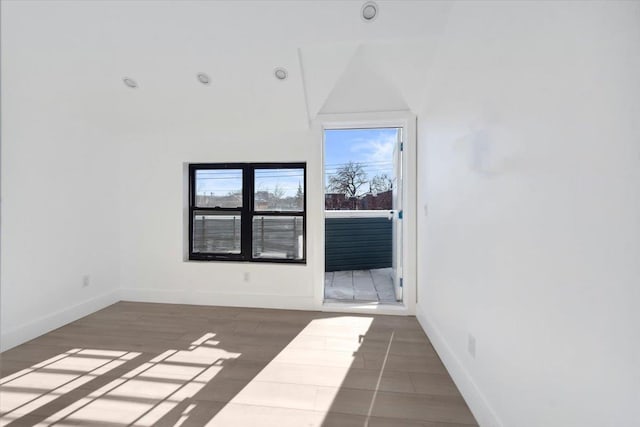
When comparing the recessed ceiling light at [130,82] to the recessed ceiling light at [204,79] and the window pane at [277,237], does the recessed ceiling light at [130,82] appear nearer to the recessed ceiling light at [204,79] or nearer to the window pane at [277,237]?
A: the recessed ceiling light at [204,79]

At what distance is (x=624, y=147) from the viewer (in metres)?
0.70

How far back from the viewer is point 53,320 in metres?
2.48

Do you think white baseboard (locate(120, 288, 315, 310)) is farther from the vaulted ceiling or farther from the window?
the vaulted ceiling

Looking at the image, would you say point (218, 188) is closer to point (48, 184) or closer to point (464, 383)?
point (48, 184)

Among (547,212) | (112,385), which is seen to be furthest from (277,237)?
(547,212)

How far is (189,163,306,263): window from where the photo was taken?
3.20 meters

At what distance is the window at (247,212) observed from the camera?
3.20 m

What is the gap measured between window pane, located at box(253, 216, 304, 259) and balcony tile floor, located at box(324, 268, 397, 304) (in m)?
0.76

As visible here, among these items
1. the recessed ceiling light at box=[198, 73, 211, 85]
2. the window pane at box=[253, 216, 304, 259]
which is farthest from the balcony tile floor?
the recessed ceiling light at box=[198, 73, 211, 85]

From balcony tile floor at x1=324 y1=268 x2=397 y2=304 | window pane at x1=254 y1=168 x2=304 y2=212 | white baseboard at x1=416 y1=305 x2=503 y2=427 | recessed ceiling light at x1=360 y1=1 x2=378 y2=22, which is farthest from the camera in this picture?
balcony tile floor at x1=324 y1=268 x2=397 y2=304

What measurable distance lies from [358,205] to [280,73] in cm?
285

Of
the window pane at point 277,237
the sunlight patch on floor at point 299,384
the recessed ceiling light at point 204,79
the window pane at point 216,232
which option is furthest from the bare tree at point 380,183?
the recessed ceiling light at point 204,79

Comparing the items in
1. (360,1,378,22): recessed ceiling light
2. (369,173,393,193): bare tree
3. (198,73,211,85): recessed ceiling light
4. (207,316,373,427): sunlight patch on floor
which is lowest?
(207,316,373,427): sunlight patch on floor

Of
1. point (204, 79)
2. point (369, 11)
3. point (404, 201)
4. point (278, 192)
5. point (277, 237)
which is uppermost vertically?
point (369, 11)
